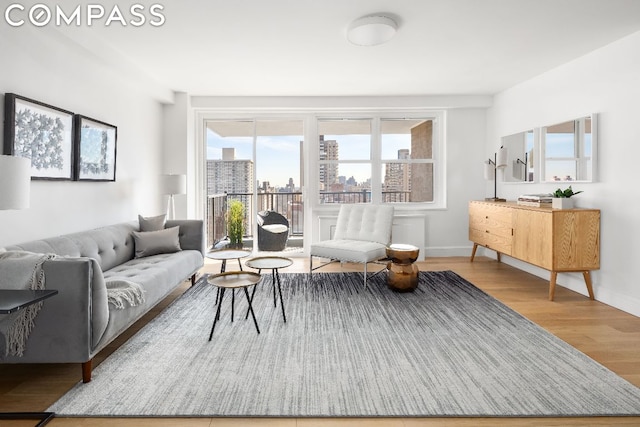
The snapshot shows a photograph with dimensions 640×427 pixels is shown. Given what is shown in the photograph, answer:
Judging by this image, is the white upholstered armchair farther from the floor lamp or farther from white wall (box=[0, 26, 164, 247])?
white wall (box=[0, 26, 164, 247])

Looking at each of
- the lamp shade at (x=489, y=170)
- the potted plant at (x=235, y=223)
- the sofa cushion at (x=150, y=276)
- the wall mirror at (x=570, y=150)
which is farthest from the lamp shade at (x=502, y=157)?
the sofa cushion at (x=150, y=276)

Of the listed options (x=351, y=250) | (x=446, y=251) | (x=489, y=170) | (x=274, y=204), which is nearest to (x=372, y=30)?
(x=351, y=250)

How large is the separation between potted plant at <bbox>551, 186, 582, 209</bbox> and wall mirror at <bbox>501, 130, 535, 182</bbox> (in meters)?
0.87

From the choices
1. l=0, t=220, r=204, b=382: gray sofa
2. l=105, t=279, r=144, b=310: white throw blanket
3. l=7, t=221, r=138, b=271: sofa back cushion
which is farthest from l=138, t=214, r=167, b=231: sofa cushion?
l=105, t=279, r=144, b=310: white throw blanket

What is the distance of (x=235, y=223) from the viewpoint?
235 inches

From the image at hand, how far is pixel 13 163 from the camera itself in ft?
6.66

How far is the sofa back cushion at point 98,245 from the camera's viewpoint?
2715 millimetres

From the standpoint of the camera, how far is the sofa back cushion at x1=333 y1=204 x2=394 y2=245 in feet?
15.6

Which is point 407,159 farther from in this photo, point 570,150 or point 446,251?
point 570,150

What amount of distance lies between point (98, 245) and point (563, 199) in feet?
14.3

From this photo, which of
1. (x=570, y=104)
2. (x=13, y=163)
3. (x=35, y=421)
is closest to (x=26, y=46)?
(x=13, y=163)

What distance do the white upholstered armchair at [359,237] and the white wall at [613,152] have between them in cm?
204

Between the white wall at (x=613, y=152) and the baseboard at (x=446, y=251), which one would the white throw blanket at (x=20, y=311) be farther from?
the baseboard at (x=446, y=251)

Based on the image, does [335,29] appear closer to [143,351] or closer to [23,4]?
[23,4]
